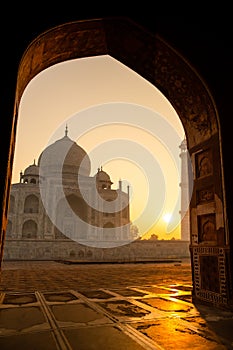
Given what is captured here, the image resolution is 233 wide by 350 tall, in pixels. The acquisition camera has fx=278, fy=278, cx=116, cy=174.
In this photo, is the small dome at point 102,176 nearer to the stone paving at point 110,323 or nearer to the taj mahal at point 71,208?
the taj mahal at point 71,208

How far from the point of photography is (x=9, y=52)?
3188mm

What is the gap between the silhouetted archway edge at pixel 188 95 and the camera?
11.7ft

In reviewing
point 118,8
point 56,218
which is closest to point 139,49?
point 118,8

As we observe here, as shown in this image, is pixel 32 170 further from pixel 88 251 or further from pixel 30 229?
pixel 88 251

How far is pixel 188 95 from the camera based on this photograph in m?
4.29

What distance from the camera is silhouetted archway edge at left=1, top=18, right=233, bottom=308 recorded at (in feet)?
11.7

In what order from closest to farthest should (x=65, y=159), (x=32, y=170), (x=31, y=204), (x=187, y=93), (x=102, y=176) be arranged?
(x=187, y=93), (x=31, y=204), (x=65, y=159), (x=32, y=170), (x=102, y=176)

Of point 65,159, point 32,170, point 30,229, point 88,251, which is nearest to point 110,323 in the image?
point 88,251

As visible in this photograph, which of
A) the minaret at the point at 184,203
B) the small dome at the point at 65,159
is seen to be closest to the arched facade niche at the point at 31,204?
the small dome at the point at 65,159

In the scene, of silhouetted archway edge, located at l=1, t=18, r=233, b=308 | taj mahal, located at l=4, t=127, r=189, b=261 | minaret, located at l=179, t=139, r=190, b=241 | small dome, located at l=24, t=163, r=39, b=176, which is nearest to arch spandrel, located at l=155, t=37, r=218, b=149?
silhouetted archway edge, located at l=1, t=18, r=233, b=308

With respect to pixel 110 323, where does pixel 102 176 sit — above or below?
above

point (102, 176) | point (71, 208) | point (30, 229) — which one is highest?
point (102, 176)

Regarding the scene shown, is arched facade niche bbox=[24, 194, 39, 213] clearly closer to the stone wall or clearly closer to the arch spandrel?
the stone wall

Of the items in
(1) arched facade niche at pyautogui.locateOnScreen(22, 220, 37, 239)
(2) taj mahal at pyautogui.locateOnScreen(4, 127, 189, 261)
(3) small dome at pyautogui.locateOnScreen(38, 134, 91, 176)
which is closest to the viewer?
(2) taj mahal at pyautogui.locateOnScreen(4, 127, 189, 261)
